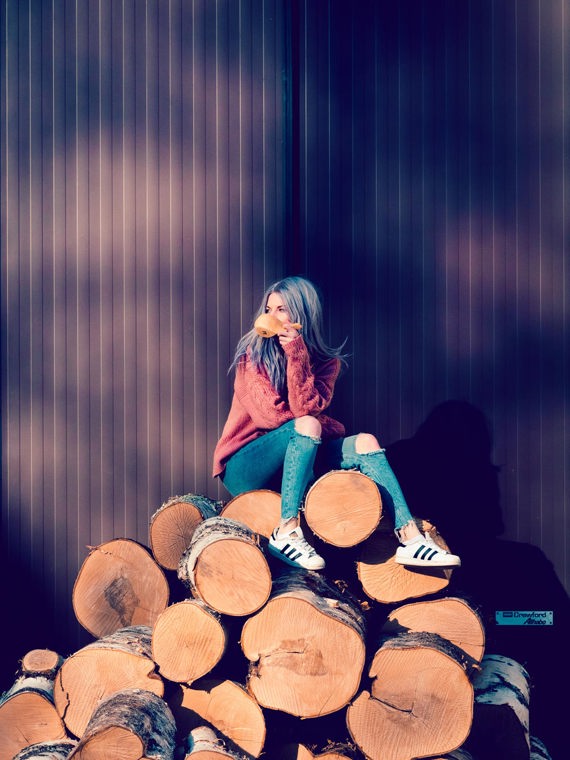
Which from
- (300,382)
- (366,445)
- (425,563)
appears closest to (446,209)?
(300,382)

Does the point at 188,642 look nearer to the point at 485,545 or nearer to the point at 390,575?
the point at 390,575

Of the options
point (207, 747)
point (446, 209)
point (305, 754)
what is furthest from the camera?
point (446, 209)

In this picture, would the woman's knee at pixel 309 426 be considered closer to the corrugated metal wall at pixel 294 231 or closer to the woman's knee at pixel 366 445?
the woman's knee at pixel 366 445

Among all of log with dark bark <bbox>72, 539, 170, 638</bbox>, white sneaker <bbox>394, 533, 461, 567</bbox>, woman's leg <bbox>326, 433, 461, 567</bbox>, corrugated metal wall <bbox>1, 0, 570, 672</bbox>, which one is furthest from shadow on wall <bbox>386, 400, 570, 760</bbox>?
log with dark bark <bbox>72, 539, 170, 638</bbox>

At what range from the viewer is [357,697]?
2885mm

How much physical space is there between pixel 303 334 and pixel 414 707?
5.85 feet

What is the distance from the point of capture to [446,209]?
14.4ft

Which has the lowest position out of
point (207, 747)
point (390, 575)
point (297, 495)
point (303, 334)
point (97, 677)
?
point (207, 747)

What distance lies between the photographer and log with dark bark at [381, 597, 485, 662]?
3184mm

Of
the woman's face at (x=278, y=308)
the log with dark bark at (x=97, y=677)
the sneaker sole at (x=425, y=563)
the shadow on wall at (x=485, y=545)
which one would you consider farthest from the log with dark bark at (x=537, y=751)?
the woman's face at (x=278, y=308)

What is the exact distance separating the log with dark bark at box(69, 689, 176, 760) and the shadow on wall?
2.07 metres

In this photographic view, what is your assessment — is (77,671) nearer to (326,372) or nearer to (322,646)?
(322,646)

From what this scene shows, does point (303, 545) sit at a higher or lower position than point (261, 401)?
lower

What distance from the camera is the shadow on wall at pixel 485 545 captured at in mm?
4238
